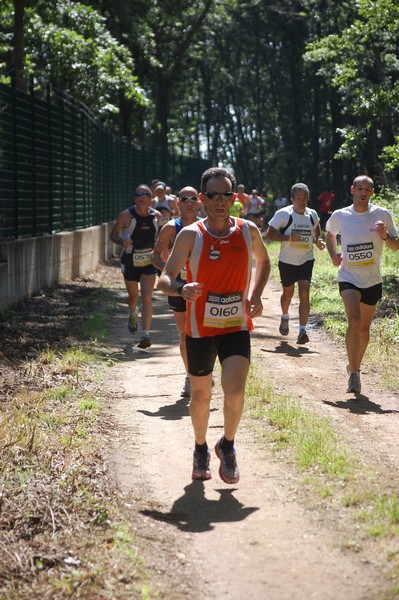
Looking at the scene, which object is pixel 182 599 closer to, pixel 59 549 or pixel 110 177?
pixel 59 549

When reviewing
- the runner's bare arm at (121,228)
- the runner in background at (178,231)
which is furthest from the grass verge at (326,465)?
the runner's bare arm at (121,228)

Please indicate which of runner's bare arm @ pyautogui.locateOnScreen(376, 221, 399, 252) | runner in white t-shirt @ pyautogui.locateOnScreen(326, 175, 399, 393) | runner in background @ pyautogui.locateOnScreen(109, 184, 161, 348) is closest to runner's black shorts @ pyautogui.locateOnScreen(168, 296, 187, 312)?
runner in white t-shirt @ pyautogui.locateOnScreen(326, 175, 399, 393)

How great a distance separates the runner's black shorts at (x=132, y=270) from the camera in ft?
42.3

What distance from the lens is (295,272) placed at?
13.4 metres

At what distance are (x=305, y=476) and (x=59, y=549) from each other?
1.88m

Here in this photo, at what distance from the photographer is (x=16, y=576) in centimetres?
519

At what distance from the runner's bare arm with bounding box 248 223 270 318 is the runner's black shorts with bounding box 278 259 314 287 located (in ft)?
21.3

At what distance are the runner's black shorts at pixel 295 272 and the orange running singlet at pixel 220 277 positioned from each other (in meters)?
6.72

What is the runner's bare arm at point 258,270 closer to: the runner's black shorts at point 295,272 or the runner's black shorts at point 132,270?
the runner's black shorts at point 132,270

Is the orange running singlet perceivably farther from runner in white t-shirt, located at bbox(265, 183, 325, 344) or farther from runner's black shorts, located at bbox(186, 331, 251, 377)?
runner in white t-shirt, located at bbox(265, 183, 325, 344)

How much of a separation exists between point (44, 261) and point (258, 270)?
440 inches

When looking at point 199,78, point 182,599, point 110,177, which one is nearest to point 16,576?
point 182,599

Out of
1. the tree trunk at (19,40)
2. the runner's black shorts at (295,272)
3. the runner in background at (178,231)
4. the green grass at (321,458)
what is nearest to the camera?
the green grass at (321,458)

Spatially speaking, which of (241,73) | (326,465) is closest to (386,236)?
(326,465)
